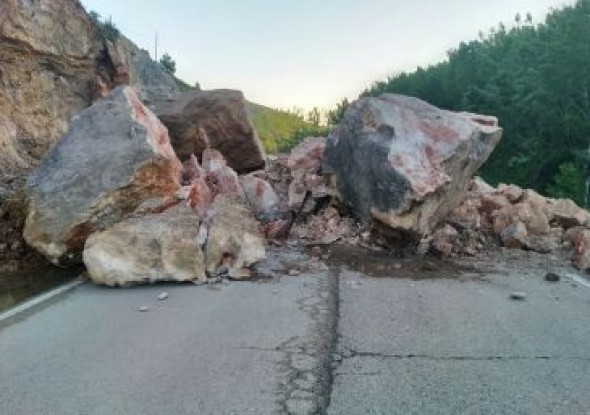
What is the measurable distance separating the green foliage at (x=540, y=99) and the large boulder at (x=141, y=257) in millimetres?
15189

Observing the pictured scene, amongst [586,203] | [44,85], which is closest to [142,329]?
[44,85]

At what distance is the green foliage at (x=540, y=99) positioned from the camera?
23.0 metres

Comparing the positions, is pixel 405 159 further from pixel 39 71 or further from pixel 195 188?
pixel 39 71

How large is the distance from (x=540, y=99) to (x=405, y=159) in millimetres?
16044

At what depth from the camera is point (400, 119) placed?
10344 mm

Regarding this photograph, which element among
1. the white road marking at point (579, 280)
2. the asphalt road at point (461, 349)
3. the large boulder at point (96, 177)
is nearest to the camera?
the asphalt road at point (461, 349)

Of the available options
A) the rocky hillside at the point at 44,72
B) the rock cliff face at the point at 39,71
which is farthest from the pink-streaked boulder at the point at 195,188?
the rock cliff face at the point at 39,71

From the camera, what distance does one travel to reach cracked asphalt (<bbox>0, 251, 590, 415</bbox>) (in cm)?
420

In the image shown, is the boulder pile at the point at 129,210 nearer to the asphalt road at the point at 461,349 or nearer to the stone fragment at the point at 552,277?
the asphalt road at the point at 461,349

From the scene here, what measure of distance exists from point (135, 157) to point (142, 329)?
3818 millimetres

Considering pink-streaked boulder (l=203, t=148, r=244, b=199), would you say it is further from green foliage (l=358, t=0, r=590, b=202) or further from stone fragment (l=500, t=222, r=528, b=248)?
green foliage (l=358, t=0, r=590, b=202)

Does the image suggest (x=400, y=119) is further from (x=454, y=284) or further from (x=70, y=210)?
(x=70, y=210)

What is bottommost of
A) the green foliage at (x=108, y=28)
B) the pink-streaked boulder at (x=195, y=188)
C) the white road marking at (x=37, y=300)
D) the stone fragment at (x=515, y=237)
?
the white road marking at (x=37, y=300)

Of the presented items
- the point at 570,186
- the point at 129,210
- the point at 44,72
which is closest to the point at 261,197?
the point at 129,210
